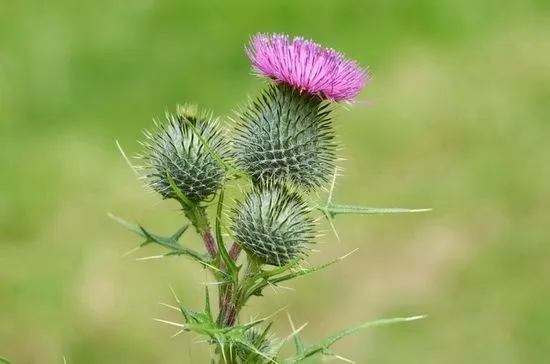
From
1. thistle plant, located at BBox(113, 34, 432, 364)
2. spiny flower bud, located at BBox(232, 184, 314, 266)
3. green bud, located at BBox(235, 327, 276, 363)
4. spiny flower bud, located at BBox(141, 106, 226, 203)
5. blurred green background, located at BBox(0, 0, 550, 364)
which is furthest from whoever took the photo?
blurred green background, located at BBox(0, 0, 550, 364)

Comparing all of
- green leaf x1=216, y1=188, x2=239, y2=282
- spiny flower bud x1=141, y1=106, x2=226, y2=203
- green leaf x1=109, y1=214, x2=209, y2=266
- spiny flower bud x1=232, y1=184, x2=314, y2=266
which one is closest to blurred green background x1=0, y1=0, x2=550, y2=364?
spiny flower bud x1=141, y1=106, x2=226, y2=203

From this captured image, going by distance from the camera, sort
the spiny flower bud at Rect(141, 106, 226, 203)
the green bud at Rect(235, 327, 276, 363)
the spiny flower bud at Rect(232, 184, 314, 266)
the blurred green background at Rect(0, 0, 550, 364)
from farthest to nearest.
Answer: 1. the blurred green background at Rect(0, 0, 550, 364)
2. the spiny flower bud at Rect(141, 106, 226, 203)
3. the spiny flower bud at Rect(232, 184, 314, 266)
4. the green bud at Rect(235, 327, 276, 363)

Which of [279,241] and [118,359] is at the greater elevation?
[279,241]

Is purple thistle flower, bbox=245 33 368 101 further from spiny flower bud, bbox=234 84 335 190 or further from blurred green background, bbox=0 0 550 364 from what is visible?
blurred green background, bbox=0 0 550 364

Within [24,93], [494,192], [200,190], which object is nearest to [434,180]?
[494,192]

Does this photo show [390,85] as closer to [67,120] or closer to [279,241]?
[67,120]

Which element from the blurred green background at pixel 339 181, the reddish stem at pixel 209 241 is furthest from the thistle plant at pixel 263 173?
the blurred green background at pixel 339 181

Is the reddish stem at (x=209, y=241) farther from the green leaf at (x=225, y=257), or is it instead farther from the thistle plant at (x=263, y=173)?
the green leaf at (x=225, y=257)
